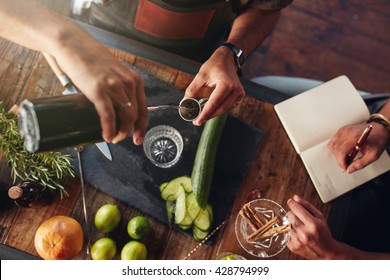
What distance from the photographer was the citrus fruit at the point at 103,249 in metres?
0.91

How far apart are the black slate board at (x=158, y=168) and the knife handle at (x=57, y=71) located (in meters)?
0.17

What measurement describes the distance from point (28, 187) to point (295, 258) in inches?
25.8

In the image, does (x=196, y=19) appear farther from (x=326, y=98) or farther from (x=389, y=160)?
(x=389, y=160)

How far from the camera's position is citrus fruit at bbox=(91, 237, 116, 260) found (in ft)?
2.98

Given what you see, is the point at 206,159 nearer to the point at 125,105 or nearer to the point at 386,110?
the point at 125,105

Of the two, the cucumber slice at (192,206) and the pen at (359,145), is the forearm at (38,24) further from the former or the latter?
the pen at (359,145)

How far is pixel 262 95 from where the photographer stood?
106 centimetres

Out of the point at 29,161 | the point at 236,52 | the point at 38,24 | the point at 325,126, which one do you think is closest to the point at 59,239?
the point at 29,161

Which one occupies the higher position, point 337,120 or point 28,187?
point 337,120

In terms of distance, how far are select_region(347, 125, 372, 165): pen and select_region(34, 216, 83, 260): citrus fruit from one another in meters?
0.69

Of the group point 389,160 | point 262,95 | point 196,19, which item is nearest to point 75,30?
point 196,19

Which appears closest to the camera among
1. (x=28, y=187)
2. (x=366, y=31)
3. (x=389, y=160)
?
(x=28, y=187)

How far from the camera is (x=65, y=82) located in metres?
0.93

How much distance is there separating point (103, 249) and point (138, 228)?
3.6 inches
